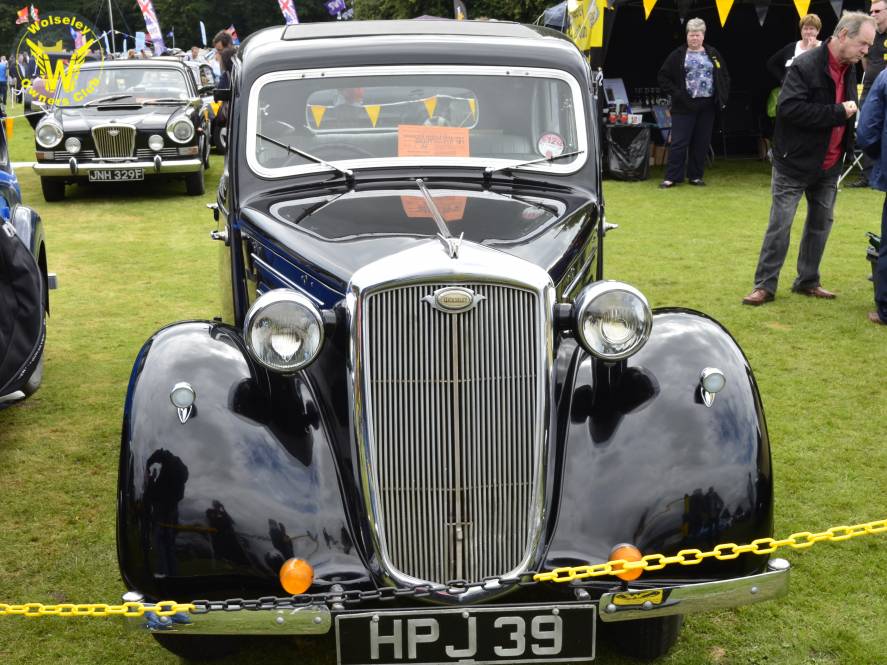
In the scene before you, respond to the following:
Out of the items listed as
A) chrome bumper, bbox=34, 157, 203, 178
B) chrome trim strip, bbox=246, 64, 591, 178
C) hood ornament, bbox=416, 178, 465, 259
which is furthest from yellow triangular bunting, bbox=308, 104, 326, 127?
chrome bumper, bbox=34, 157, 203, 178

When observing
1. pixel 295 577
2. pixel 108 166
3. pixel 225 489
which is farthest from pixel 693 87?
pixel 295 577

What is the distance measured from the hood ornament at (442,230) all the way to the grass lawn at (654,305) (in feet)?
4.88

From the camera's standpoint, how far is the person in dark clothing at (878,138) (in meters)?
6.46

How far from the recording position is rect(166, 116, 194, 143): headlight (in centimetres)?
1191

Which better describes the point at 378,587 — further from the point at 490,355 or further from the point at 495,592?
the point at 490,355

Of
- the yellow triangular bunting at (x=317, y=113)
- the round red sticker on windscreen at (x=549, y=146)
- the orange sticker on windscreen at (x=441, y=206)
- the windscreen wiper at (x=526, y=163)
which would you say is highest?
the yellow triangular bunting at (x=317, y=113)

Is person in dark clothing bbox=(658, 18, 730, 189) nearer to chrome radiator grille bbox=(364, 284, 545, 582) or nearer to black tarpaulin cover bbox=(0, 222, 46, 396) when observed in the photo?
black tarpaulin cover bbox=(0, 222, 46, 396)

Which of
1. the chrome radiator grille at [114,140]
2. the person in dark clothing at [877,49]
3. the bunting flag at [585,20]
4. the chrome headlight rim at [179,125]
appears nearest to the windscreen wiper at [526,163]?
the person in dark clothing at [877,49]

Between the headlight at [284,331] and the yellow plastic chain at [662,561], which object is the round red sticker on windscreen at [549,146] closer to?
the headlight at [284,331]

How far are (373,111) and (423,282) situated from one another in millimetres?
1650

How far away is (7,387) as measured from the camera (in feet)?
14.8

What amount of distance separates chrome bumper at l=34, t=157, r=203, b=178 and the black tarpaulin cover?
7.46 metres

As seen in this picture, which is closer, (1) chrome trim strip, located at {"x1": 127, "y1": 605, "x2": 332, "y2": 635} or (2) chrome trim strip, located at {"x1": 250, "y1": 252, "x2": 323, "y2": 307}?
(1) chrome trim strip, located at {"x1": 127, "y1": 605, "x2": 332, "y2": 635}

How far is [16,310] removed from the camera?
463 centimetres
